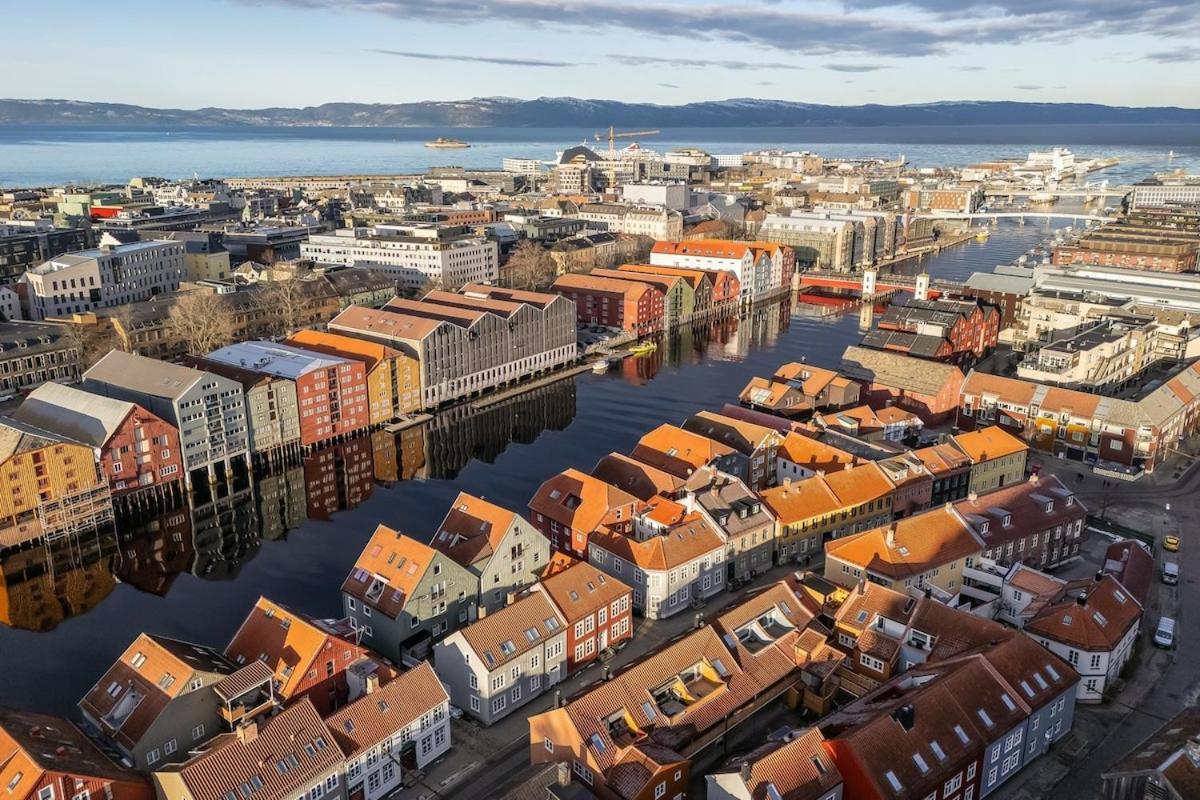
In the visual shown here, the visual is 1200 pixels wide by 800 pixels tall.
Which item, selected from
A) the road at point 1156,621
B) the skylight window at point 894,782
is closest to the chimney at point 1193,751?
the road at point 1156,621

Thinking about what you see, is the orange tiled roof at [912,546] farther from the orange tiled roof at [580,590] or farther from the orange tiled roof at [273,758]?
the orange tiled roof at [273,758]

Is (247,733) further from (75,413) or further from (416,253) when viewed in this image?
(416,253)

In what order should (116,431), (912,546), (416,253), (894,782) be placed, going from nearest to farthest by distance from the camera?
(894,782) < (912,546) < (116,431) < (416,253)

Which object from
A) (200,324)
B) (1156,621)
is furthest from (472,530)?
(200,324)

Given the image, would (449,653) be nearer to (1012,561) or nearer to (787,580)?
(787,580)

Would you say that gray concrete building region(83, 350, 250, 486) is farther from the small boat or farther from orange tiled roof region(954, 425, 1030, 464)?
orange tiled roof region(954, 425, 1030, 464)

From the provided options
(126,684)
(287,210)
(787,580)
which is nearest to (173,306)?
(126,684)
